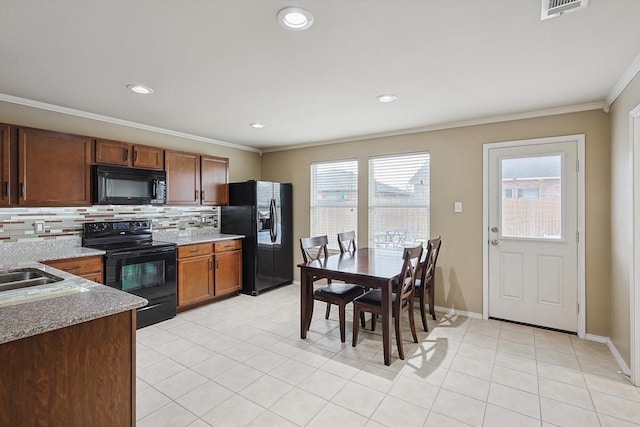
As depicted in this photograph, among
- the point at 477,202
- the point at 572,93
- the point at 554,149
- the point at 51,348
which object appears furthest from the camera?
the point at 477,202

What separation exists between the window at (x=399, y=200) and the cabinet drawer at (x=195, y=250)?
2.24 m

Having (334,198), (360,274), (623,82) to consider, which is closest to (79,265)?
Result: (360,274)

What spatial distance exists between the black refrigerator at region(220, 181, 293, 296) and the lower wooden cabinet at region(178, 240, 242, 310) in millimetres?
175

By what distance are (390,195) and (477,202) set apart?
112cm

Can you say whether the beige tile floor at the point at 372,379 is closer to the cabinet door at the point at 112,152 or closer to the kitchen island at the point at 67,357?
the kitchen island at the point at 67,357

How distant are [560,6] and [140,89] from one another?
3.02m

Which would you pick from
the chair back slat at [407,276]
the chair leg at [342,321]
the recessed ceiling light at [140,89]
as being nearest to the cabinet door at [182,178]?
the recessed ceiling light at [140,89]

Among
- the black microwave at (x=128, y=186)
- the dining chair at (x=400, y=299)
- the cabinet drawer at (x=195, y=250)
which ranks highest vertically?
the black microwave at (x=128, y=186)

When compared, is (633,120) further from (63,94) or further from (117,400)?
(63,94)

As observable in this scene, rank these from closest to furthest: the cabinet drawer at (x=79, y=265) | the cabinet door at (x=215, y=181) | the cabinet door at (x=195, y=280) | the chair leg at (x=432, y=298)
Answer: the cabinet drawer at (x=79, y=265)
the chair leg at (x=432, y=298)
the cabinet door at (x=195, y=280)
the cabinet door at (x=215, y=181)

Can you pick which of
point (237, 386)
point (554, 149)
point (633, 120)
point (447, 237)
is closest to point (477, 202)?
point (447, 237)

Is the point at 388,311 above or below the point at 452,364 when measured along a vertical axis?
above

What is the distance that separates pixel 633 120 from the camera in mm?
2391

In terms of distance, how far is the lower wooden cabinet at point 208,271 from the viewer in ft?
12.9
